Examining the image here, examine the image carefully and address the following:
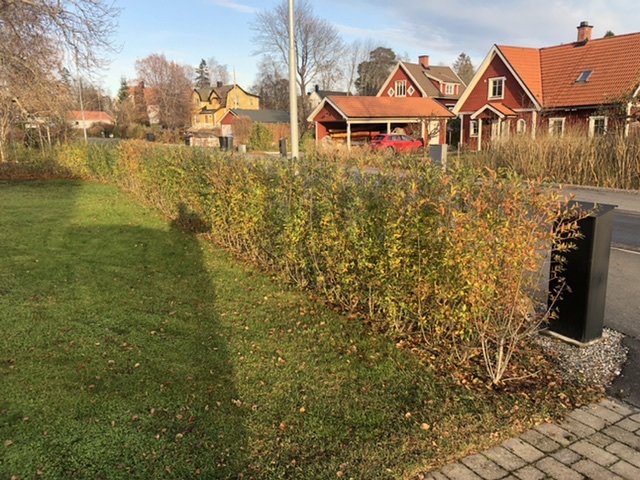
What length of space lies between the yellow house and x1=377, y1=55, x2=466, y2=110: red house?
35.3m

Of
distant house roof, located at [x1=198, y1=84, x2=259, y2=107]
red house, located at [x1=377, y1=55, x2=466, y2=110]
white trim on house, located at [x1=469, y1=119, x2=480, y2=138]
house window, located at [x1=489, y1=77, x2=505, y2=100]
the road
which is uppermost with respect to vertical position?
distant house roof, located at [x1=198, y1=84, x2=259, y2=107]

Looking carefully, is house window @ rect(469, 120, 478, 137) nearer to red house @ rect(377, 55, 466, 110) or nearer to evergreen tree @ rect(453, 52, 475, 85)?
red house @ rect(377, 55, 466, 110)

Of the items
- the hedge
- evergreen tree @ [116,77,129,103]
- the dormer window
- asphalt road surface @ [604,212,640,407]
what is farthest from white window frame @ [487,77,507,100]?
evergreen tree @ [116,77,129,103]

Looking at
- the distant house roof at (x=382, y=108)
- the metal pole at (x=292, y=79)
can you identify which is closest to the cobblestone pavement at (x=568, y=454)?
the metal pole at (x=292, y=79)

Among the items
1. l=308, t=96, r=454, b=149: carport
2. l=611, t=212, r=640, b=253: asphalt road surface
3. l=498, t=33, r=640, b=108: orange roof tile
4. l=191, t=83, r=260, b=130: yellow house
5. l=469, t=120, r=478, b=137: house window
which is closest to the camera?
l=611, t=212, r=640, b=253: asphalt road surface

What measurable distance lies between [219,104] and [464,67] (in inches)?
1884

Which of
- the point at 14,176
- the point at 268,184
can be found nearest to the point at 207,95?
the point at 14,176

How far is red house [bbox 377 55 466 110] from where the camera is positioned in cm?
5111

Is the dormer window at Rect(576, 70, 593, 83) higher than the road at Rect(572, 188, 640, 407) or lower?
higher

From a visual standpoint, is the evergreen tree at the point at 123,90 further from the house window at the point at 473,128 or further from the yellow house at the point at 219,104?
the house window at the point at 473,128

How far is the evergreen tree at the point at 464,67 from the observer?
314ft

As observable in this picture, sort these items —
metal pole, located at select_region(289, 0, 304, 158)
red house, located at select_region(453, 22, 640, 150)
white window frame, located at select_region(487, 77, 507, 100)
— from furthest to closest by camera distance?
white window frame, located at select_region(487, 77, 507, 100), red house, located at select_region(453, 22, 640, 150), metal pole, located at select_region(289, 0, 304, 158)

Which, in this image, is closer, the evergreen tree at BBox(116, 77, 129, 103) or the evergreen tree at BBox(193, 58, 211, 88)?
the evergreen tree at BBox(116, 77, 129, 103)

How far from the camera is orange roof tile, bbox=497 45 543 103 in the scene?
33.3 meters
